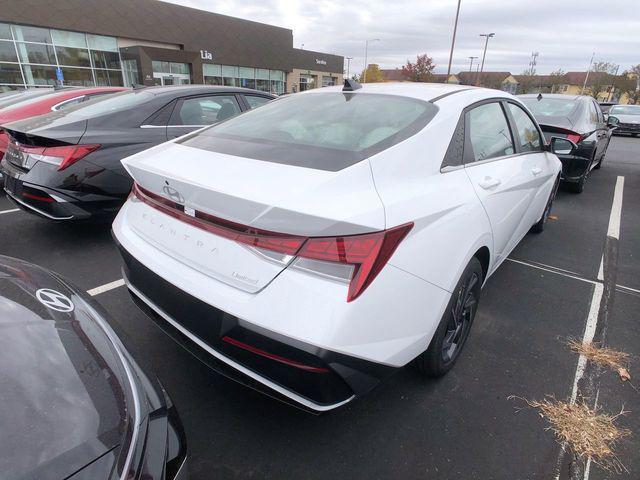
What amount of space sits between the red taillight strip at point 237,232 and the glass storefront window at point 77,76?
28.3m

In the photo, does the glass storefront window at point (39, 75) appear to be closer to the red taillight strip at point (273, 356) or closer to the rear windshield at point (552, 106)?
the rear windshield at point (552, 106)

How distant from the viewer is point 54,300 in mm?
1554

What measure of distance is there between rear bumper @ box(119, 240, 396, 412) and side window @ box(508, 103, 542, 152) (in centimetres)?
253

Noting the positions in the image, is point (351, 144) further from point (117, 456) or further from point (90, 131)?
point (90, 131)

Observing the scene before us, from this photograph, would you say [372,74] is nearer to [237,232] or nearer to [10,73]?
[10,73]

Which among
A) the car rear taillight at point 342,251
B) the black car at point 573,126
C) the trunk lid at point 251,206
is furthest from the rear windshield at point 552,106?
the car rear taillight at point 342,251

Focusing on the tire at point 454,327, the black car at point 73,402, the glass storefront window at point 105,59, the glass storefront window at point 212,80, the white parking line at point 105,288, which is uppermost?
the glass storefront window at point 105,59

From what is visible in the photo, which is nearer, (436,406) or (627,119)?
(436,406)

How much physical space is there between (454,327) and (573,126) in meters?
5.51

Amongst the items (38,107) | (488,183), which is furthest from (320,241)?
(38,107)

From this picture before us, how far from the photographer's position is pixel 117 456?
1.04m

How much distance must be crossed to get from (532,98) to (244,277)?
7.94 metres

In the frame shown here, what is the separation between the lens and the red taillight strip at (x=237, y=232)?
4.95 feet

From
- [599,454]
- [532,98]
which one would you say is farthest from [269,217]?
[532,98]
